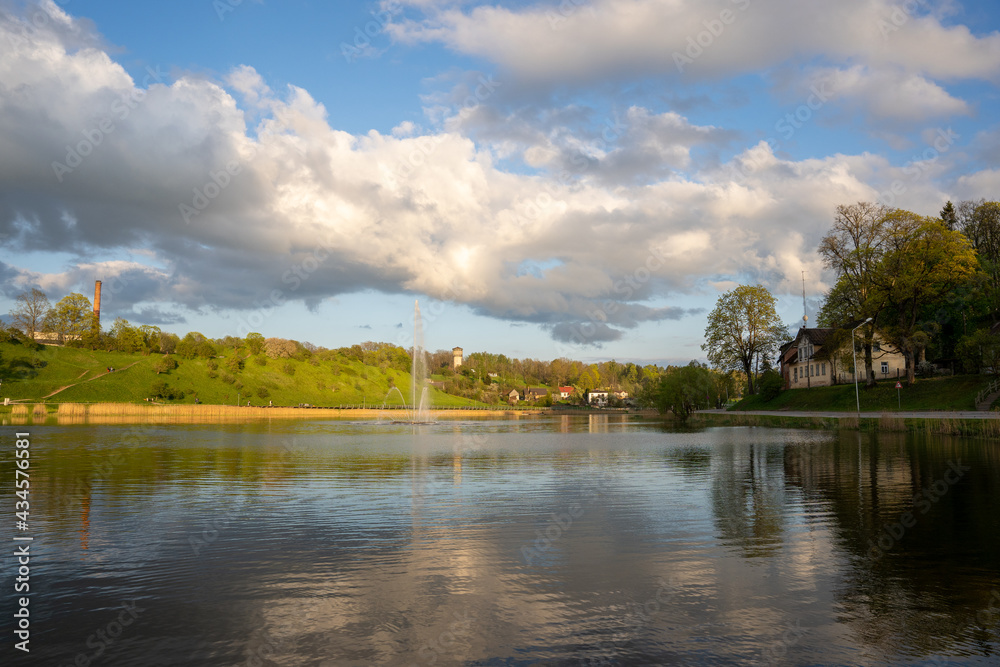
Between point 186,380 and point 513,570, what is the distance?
154099 mm

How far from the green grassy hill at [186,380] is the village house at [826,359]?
4098 inches

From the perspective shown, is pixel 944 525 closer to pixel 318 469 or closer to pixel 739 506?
pixel 739 506

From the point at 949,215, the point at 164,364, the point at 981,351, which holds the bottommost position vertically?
the point at 981,351

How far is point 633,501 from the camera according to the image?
19609 millimetres

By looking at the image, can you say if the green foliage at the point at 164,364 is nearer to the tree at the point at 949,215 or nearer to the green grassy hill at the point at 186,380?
the green grassy hill at the point at 186,380

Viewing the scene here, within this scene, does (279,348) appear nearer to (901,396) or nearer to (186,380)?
(186,380)

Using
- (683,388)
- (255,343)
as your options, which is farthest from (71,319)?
(683,388)

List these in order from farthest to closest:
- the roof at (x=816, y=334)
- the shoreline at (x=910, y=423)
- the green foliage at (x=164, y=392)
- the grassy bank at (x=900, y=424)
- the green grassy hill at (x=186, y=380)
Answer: the green foliage at (x=164, y=392) → the green grassy hill at (x=186, y=380) → the roof at (x=816, y=334) → the shoreline at (x=910, y=423) → the grassy bank at (x=900, y=424)

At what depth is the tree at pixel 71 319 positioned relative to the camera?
140 meters

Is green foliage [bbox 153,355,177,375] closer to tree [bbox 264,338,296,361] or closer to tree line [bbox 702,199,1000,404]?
tree [bbox 264,338,296,361]

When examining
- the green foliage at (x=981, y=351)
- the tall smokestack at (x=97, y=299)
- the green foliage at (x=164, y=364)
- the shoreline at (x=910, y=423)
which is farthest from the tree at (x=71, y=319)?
the green foliage at (x=981, y=351)

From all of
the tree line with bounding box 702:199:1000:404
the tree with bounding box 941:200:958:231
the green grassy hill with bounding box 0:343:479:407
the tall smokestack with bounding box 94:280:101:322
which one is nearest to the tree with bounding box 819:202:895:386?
the tree line with bounding box 702:199:1000:404

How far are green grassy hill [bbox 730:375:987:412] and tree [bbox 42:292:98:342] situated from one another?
15502 cm

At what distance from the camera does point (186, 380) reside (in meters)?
145
